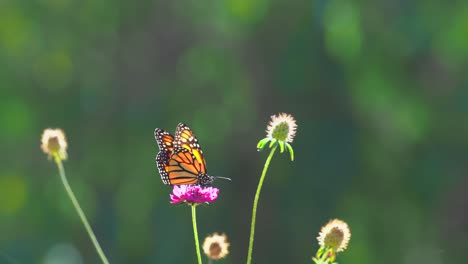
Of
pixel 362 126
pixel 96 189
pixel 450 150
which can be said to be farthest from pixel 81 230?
pixel 450 150

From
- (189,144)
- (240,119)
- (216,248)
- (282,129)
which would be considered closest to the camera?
(216,248)

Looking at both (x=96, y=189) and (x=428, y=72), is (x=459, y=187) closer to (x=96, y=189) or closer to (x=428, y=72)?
(x=428, y=72)

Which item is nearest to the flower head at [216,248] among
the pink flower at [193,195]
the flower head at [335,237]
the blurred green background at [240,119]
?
the pink flower at [193,195]

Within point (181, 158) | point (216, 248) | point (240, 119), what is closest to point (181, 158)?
point (181, 158)

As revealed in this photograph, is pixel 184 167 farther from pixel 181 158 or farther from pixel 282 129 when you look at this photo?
pixel 282 129

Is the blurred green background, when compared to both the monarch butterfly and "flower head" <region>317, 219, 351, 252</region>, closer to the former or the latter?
the monarch butterfly

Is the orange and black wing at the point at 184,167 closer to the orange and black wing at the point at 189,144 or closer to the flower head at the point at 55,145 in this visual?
the orange and black wing at the point at 189,144
